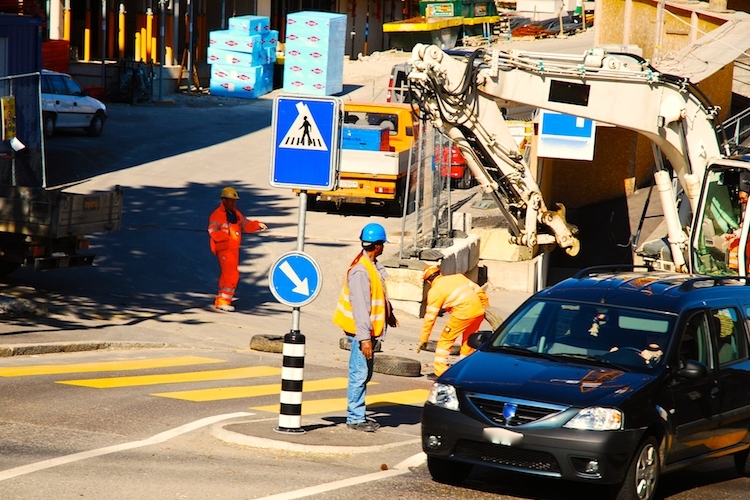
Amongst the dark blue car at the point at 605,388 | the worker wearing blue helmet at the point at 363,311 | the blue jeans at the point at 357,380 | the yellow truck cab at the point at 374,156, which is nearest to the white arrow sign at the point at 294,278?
the worker wearing blue helmet at the point at 363,311

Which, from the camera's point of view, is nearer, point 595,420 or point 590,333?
point 595,420

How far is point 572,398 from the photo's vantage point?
27.4ft

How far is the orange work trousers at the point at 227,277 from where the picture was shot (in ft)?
59.6

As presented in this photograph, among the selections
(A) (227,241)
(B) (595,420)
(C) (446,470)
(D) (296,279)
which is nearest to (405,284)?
(A) (227,241)

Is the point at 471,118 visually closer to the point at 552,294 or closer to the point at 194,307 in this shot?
the point at 194,307

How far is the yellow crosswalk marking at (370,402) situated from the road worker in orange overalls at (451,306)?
54 cm

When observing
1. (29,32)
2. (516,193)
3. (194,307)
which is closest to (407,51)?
(29,32)

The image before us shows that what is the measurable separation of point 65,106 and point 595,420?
81.6 feet

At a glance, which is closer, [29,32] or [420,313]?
[420,313]

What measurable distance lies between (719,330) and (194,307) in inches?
393

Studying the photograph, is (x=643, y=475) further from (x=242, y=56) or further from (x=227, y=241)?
(x=242, y=56)

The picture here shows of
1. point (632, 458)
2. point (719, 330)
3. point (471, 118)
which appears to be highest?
point (471, 118)

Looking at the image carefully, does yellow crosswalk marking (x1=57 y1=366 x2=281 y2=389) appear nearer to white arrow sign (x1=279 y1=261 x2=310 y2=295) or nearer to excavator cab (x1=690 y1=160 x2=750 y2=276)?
white arrow sign (x1=279 y1=261 x2=310 y2=295)

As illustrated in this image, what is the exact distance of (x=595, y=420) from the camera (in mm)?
8242
